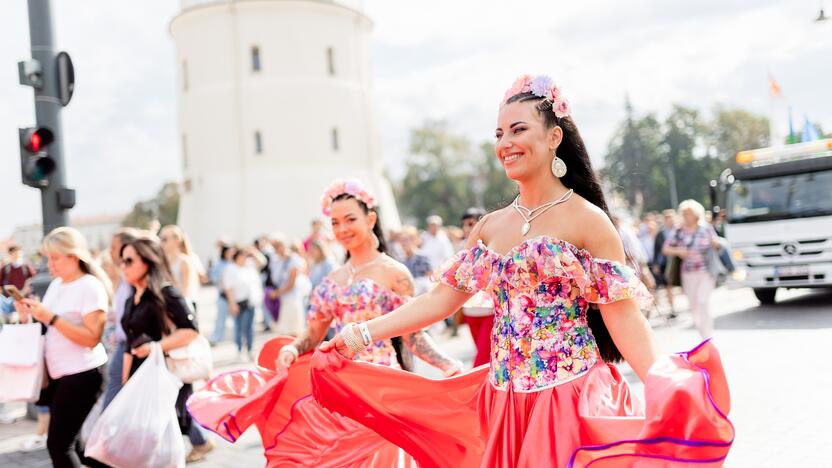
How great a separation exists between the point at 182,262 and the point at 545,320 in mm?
5983

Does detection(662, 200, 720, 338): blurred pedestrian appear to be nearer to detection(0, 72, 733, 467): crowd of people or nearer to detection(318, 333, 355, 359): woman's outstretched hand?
detection(0, 72, 733, 467): crowd of people

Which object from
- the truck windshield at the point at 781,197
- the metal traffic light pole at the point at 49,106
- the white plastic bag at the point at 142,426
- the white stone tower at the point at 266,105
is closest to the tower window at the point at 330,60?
the white stone tower at the point at 266,105

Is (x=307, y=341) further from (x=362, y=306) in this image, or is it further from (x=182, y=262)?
(x=182, y=262)

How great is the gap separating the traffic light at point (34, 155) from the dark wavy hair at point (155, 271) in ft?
11.3

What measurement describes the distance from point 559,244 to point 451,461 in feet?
3.66

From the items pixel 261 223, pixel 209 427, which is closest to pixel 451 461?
pixel 209 427

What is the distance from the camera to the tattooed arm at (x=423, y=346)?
4469 mm

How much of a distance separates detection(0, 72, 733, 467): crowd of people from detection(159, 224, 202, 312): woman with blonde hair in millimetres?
2209

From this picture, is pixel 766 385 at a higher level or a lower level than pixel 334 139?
lower

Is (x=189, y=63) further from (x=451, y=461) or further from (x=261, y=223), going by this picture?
(x=451, y=461)

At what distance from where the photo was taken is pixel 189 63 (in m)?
43.5

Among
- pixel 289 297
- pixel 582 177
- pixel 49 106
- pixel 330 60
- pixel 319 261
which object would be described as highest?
pixel 330 60

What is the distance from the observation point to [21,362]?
5695 mm

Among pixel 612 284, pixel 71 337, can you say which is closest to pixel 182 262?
pixel 71 337
